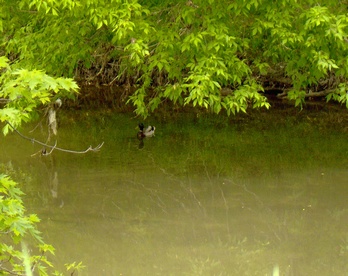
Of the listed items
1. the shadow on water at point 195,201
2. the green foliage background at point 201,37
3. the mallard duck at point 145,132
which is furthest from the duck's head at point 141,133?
the green foliage background at point 201,37

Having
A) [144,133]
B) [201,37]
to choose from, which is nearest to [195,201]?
[201,37]

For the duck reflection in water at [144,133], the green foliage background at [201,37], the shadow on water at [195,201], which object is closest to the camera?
the shadow on water at [195,201]

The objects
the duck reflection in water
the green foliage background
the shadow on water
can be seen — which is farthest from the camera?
the duck reflection in water

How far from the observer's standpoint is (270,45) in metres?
10.6

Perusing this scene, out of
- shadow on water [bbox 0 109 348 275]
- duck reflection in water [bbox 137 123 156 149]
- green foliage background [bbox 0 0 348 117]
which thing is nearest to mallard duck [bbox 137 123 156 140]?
duck reflection in water [bbox 137 123 156 149]

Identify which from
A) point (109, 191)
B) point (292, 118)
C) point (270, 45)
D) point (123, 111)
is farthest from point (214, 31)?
point (123, 111)

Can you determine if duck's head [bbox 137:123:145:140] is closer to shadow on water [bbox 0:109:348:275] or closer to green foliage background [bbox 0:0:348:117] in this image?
shadow on water [bbox 0:109:348:275]

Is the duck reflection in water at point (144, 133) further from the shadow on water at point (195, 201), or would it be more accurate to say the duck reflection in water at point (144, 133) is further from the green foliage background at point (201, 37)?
the green foliage background at point (201, 37)

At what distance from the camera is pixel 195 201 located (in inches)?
361

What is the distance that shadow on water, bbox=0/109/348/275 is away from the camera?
23.9 ft

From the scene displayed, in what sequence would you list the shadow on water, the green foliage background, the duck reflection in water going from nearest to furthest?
1. the shadow on water
2. the green foliage background
3. the duck reflection in water

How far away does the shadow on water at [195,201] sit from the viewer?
23.9ft

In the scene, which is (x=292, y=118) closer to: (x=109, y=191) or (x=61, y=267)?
(x=109, y=191)

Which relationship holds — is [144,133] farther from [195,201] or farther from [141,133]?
[195,201]
